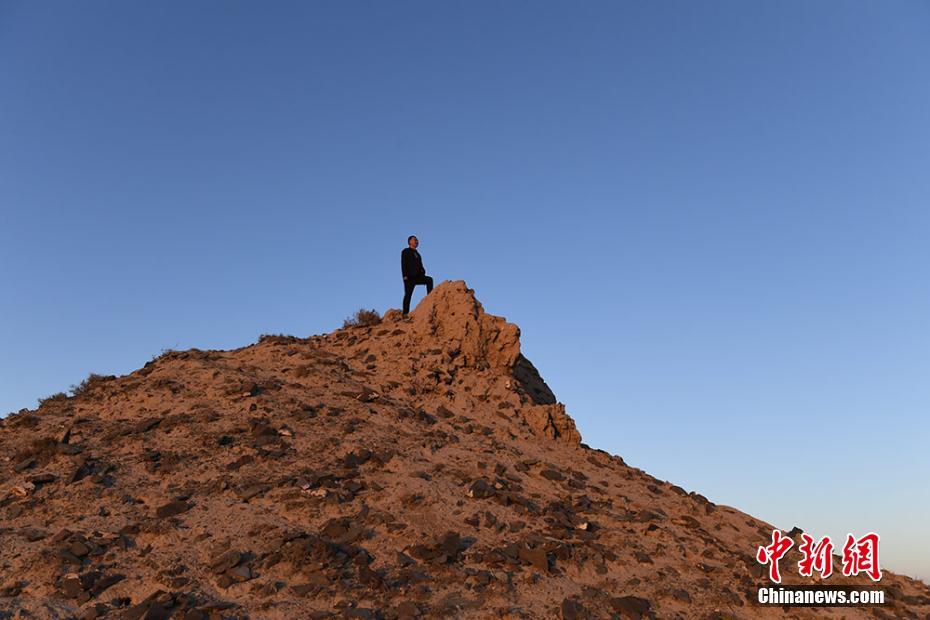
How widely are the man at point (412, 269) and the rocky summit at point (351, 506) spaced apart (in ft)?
6.45

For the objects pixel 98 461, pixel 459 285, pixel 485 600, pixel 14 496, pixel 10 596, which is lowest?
pixel 10 596

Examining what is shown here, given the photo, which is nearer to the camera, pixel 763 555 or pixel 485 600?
pixel 485 600

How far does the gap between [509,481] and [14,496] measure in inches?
327

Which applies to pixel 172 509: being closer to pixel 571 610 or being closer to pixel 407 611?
pixel 407 611

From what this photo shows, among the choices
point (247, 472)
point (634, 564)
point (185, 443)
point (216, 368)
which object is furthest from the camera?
point (216, 368)

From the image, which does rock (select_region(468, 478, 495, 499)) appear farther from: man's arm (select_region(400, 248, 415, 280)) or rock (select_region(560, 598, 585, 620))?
man's arm (select_region(400, 248, 415, 280))

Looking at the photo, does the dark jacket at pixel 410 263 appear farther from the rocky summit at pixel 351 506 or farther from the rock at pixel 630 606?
the rock at pixel 630 606

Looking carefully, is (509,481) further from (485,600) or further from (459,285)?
(459,285)

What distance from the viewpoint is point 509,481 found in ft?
45.4

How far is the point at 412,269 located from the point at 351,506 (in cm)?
906

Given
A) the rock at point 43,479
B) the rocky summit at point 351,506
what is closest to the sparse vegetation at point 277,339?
the rocky summit at point 351,506

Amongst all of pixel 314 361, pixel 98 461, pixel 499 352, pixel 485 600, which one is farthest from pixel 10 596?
pixel 499 352

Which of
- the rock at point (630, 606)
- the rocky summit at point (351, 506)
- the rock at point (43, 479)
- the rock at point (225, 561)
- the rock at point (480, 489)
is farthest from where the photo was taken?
the rock at point (480, 489)
